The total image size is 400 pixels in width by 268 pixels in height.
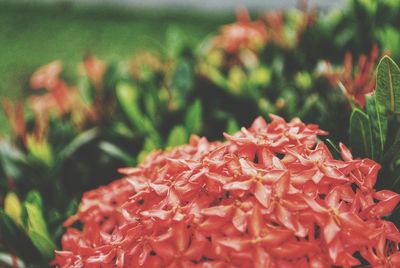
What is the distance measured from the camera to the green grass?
6.58m

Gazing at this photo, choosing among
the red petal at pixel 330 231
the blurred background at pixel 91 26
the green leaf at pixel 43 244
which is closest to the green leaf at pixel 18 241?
the green leaf at pixel 43 244

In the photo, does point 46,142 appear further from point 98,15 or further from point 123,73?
point 98,15

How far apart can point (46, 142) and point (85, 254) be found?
3.73 feet

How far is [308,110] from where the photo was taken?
2074 millimetres

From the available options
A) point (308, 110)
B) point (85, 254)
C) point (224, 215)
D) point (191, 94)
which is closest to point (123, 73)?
point (191, 94)

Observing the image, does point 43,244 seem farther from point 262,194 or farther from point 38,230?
point 262,194

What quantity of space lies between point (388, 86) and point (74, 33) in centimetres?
632

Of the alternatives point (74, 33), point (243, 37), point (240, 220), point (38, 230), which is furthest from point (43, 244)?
point (74, 33)

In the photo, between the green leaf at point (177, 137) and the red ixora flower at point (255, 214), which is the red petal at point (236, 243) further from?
the green leaf at point (177, 137)

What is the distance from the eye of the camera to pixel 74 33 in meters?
7.32

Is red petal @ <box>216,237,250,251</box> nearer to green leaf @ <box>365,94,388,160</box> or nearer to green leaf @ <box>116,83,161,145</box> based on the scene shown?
green leaf @ <box>365,94,388,160</box>

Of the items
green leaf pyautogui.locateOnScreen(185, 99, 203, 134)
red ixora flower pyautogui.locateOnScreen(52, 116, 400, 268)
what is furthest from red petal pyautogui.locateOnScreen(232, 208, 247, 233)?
green leaf pyautogui.locateOnScreen(185, 99, 203, 134)

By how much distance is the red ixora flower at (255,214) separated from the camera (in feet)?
3.97

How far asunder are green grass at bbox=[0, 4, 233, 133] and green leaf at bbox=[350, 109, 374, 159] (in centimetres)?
498
